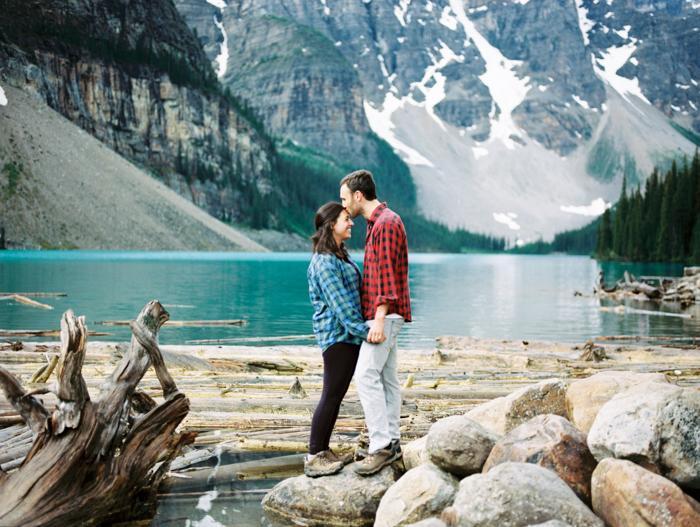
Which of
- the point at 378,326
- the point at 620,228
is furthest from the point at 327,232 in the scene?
the point at 620,228

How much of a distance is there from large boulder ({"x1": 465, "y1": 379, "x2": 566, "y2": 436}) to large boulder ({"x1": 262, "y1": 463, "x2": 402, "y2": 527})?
120 cm

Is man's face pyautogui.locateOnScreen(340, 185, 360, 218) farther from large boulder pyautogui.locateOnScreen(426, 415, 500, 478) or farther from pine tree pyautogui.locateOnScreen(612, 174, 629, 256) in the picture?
pine tree pyautogui.locateOnScreen(612, 174, 629, 256)

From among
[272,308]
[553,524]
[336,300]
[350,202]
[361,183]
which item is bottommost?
[272,308]

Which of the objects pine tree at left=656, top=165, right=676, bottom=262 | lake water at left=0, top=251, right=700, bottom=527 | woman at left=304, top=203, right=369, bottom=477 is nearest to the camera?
woman at left=304, top=203, right=369, bottom=477

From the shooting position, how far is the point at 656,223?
298 ft

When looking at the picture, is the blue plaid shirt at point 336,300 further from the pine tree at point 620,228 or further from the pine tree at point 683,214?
the pine tree at point 620,228

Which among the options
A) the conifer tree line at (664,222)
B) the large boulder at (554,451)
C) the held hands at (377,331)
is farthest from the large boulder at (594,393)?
the conifer tree line at (664,222)

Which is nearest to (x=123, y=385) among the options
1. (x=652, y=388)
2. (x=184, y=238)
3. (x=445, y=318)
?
(x=652, y=388)

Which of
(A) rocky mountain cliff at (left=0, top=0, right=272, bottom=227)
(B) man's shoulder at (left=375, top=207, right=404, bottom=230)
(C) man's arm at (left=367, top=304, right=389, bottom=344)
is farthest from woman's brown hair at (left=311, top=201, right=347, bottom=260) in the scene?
(A) rocky mountain cliff at (left=0, top=0, right=272, bottom=227)

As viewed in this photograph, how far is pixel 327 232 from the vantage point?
5.05 m

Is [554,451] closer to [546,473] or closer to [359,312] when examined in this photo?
[546,473]

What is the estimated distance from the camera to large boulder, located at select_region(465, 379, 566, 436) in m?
5.48

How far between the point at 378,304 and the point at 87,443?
244 cm

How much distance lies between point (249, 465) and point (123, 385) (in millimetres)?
1684
